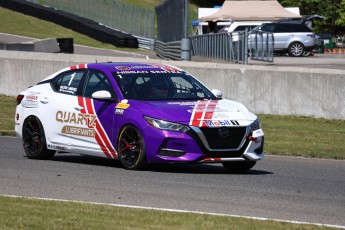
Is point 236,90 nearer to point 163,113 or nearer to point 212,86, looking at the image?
point 212,86

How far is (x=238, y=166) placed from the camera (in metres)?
12.8

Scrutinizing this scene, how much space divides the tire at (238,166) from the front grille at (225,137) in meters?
0.61

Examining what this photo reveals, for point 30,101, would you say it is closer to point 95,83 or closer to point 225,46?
point 95,83

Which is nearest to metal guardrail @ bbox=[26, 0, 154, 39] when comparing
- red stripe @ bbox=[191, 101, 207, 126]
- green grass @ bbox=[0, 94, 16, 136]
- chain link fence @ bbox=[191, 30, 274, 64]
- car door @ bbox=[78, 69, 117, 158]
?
chain link fence @ bbox=[191, 30, 274, 64]

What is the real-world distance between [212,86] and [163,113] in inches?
378

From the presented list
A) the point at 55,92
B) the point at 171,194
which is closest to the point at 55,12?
the point at 55,92

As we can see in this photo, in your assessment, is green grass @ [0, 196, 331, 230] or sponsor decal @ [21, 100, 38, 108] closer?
green grass @ [0, 196, 331, 230]

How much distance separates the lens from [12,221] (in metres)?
8.19

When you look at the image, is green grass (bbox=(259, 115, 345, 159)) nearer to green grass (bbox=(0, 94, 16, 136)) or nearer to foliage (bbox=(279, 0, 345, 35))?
green grass (bbox=(0, 94, 16, 136))

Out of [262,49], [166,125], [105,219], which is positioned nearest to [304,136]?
[166,125]

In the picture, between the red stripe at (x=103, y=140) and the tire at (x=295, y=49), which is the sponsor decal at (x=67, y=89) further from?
the tire at (x=295, y=49)

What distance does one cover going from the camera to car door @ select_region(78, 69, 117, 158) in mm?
12672

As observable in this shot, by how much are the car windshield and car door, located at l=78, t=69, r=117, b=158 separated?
208mm

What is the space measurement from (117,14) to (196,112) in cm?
3999
